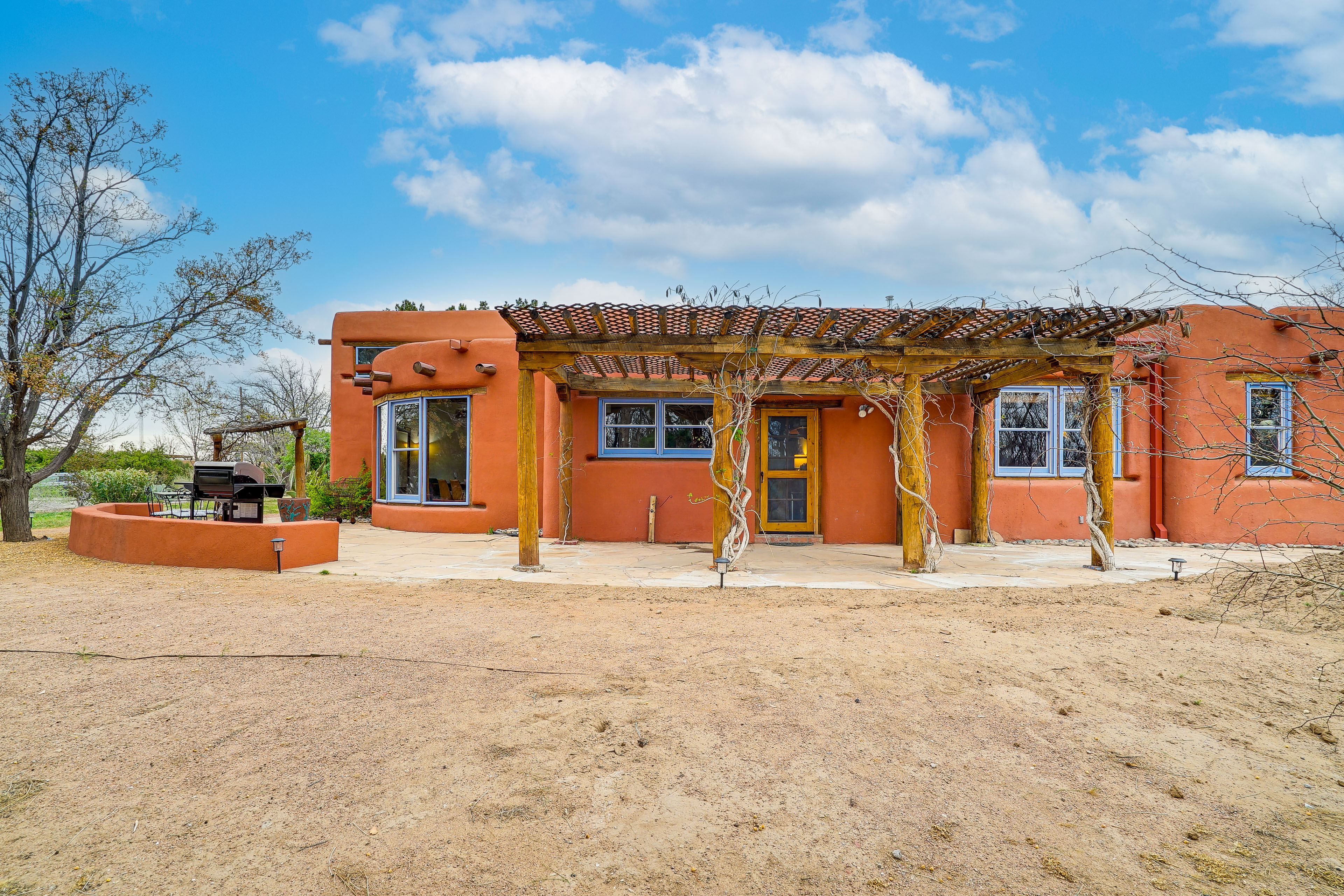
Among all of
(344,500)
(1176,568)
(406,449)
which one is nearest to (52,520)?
(344,500)

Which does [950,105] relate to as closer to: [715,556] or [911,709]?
Answer: [715,556]

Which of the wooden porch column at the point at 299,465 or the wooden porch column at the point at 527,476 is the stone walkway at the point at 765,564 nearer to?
the wooden porch column at the point at 527,476

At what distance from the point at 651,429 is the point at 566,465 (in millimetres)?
1402

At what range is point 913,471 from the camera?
7094mm

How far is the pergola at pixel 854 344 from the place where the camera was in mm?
6316

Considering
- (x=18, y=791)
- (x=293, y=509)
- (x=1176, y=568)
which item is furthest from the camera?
(x=293, y=509)

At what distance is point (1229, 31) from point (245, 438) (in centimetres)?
2410

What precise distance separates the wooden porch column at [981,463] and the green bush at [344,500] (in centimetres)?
1095

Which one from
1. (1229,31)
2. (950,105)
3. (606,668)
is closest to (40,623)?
(606,668)

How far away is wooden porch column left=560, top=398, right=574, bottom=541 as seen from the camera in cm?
952

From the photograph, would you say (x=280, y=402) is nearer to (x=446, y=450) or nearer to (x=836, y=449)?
(x=446, y=450)

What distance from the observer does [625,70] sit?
1191 cm

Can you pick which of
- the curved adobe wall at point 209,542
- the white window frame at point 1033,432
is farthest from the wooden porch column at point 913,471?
the curved adobe wall at point 209,542

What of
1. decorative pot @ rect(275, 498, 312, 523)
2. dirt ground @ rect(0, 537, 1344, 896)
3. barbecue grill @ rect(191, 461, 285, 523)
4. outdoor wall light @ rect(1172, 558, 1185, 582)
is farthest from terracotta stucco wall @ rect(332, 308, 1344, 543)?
dirt ground @ rect(0, 537, 1344, 896)
